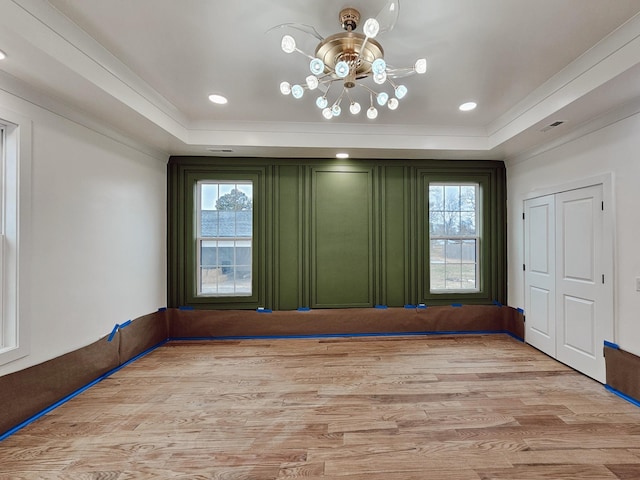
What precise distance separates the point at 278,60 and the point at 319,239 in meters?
2.30

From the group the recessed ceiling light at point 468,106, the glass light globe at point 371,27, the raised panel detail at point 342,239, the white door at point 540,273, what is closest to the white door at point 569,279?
the white door at point 540,273

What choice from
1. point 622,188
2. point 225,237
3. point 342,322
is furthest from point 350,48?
point 342,322

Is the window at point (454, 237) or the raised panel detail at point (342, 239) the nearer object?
the raised panel detail at point (342, 239)

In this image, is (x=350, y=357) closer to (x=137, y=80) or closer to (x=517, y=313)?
(x=517, y=313)

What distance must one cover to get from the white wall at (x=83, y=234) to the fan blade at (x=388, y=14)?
2.59 metres

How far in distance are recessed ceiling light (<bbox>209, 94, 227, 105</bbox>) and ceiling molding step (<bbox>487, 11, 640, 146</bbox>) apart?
9.76 feet

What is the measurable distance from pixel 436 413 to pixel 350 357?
1.19 meters

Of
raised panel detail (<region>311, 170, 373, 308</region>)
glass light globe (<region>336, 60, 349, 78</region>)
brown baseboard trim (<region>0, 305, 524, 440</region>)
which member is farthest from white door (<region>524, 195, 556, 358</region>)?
glass light globe (<region>336, 60, 349, 78</region>)

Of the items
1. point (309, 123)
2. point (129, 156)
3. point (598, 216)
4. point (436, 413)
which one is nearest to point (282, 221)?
point (309, 123)

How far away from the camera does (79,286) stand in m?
2.56

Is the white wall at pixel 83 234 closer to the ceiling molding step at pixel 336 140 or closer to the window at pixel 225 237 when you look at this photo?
the window at pixel 225 237

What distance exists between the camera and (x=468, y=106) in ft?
9.68

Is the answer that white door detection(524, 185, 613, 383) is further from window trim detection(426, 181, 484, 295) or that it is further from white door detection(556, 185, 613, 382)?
window trim detection(426, 181, 484, 295)

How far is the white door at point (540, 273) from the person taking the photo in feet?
10.6
